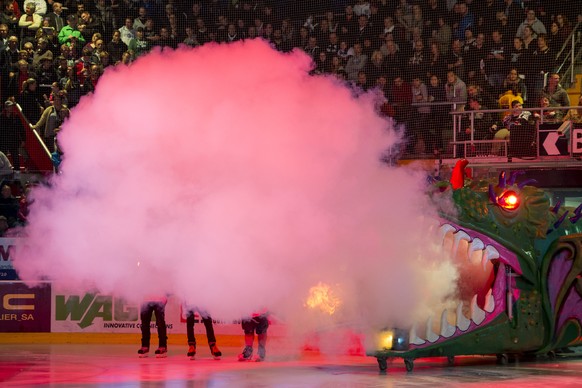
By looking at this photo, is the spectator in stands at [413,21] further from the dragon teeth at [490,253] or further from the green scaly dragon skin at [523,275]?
the dragon teeth at [490,253]

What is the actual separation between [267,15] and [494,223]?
437 inches

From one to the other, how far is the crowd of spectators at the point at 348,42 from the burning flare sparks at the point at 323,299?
6.83 meters

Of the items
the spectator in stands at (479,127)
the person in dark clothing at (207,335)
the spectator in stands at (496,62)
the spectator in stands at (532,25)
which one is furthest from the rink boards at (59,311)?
the spectator in stands at (532,25)

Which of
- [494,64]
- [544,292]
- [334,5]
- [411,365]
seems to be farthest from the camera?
[334,5]

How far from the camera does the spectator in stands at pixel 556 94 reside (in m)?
19.6

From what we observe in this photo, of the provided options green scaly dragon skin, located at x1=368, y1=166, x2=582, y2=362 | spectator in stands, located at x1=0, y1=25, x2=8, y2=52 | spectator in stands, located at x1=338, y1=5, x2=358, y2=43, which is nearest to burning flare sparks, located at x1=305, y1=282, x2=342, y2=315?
green scaly dragon skin, located at x1=368, y1=166, x2=582, y2=362

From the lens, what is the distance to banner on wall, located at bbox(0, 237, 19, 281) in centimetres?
1951

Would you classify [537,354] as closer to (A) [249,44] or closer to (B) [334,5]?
(A) [249,44]

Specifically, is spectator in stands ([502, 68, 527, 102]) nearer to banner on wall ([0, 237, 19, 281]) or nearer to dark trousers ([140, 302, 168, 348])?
dark trousers ([140, 302, 168, 348])

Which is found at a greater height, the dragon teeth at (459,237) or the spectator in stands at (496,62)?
the spectator in stands at (496,62)

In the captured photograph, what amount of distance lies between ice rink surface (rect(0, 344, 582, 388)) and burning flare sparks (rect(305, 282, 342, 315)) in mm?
788

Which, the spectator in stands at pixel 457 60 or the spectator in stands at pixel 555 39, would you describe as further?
the spectator in stands at pixel 457 60

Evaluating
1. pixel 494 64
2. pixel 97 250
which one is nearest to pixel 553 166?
pixel 494 64

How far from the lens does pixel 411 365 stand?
12.7 metres
